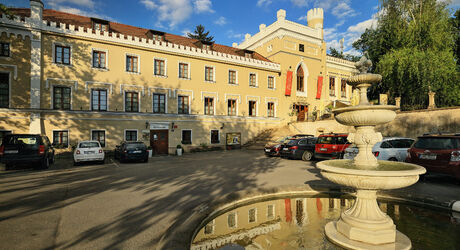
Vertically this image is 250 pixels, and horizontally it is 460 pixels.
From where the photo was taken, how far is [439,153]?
7.87m

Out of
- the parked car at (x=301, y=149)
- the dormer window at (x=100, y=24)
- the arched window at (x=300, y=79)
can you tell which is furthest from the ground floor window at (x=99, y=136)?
the arched window at (x=300, y=79)

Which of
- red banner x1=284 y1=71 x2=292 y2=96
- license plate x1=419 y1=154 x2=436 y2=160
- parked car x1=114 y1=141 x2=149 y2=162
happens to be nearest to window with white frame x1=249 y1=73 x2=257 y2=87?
red banner x1=284 y1=71 x2=292 y2=96

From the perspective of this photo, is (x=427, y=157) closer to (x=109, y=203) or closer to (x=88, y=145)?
(x=109, y=203)

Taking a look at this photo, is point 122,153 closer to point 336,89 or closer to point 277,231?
point 277,231

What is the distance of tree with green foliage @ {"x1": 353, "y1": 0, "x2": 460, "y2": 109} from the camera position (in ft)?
66.0

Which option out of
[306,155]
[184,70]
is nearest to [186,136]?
[184,70]

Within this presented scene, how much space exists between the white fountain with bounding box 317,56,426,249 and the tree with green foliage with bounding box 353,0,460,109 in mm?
21362

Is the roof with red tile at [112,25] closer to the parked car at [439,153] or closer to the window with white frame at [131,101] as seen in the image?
the window with white frame at [131,101]

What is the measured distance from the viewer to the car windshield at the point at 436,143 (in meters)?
7.76

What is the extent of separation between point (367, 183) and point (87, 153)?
15.7 meters

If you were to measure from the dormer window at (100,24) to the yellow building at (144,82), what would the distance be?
0.09 m

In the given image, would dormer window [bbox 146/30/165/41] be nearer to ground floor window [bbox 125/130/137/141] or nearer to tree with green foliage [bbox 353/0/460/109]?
ground floor window [bbox 125/130/137/141]

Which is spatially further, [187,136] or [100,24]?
[187,136]

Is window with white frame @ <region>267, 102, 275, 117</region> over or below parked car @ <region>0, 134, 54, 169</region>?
over
